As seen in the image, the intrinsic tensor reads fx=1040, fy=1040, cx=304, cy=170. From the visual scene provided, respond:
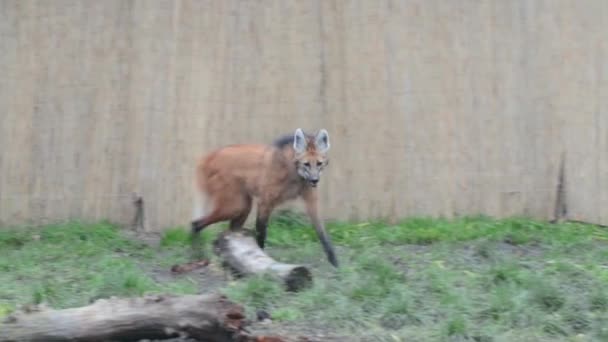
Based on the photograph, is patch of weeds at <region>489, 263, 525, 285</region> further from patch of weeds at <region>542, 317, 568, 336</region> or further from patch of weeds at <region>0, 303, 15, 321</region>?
patch of weeds at <region>0, 303, 15, 321</region>

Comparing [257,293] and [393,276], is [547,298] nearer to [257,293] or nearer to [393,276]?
[393,276]

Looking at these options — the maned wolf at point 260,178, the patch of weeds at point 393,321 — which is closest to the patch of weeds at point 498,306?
the patch of weeds at point 393,321

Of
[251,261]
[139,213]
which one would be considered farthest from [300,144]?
[139,213]

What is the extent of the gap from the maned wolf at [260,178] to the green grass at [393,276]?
0.26 m

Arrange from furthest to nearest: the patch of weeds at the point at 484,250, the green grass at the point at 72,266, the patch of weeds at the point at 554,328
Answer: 1. the patch of weeds at the point at 484,250
2. the green grass at the point at 72,266
3. the patch of weeds at the point at 554,328

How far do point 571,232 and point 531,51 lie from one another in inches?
59.0

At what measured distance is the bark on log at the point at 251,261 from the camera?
233 inches

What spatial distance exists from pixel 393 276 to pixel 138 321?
1.95 m

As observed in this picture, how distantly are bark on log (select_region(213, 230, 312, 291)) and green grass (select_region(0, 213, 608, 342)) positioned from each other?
0.09 metres

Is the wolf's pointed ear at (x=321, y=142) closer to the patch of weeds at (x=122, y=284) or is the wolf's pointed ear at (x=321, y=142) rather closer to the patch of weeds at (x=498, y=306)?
the patch of weeds at (x=122, y=284)

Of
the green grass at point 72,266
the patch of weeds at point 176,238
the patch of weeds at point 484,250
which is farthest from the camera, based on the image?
the patch of weeds at point 176,238

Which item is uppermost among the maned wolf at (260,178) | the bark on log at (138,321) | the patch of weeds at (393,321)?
the maned wolf at (260,178)

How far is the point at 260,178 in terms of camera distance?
24.7ft

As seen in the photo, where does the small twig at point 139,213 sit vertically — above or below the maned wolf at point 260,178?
below
